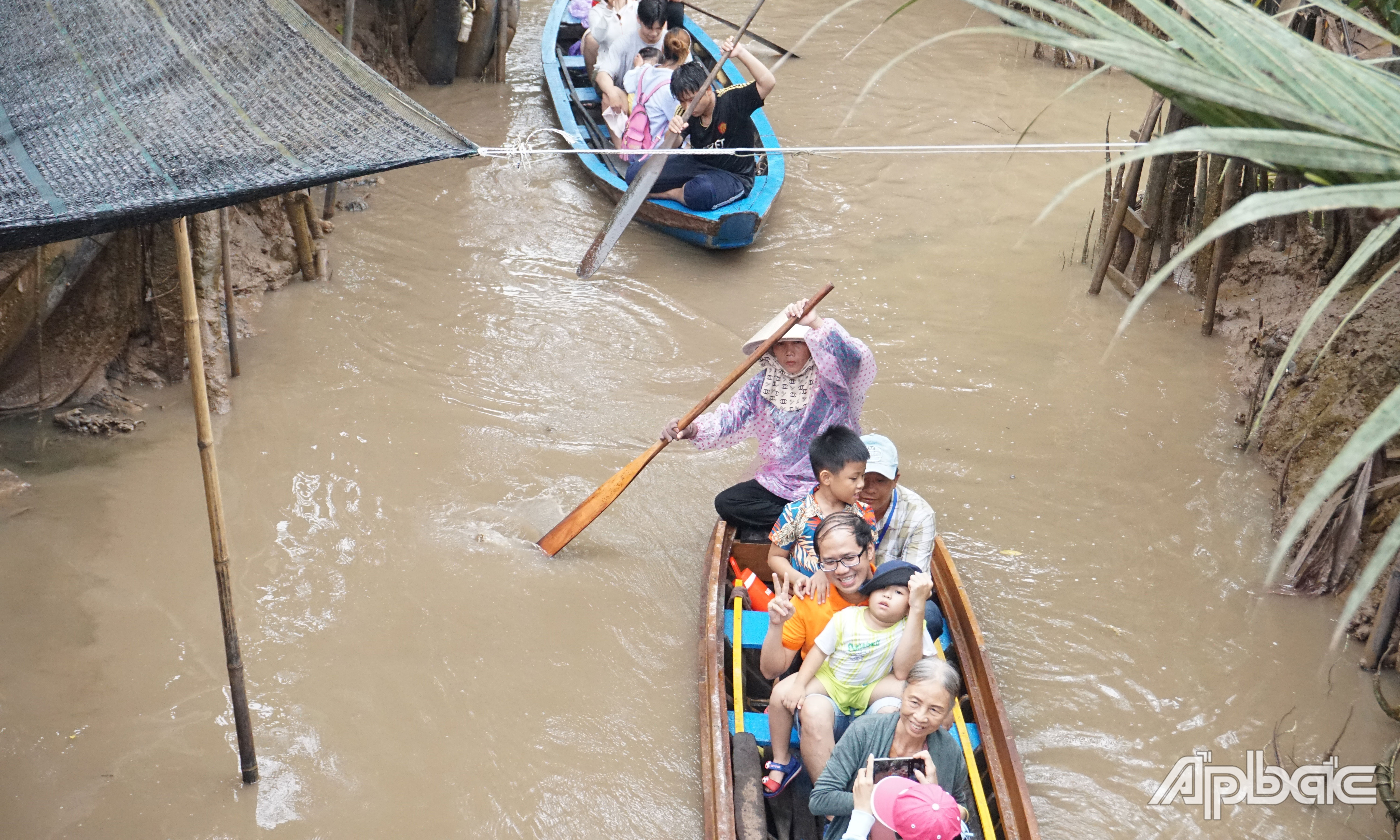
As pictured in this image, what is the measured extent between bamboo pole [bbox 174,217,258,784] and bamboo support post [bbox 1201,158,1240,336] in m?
4.58

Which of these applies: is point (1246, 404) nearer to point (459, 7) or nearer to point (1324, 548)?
point (1324, 548)

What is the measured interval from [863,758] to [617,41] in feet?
19.3

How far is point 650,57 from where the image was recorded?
7.40 metres

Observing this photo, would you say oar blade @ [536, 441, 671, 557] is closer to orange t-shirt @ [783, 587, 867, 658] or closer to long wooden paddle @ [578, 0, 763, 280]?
orange t-shirt @ [783, 587, 867, 658]

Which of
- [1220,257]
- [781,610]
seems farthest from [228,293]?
[1220,257]

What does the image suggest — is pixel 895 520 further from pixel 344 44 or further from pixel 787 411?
pixel 344 44

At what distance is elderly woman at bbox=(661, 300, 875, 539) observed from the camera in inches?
160

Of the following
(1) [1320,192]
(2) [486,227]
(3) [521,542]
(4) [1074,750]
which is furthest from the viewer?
(2) [486,227]

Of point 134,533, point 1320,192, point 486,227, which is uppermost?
point 1320,192

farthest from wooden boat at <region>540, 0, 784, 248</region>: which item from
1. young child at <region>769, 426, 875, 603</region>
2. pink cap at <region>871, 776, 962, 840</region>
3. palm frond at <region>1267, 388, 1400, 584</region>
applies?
palm frond at <region>1267, 388, 1400, 584</region>

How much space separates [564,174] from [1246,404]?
15.3 ft

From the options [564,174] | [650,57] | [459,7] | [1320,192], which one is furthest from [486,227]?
[1320,192]

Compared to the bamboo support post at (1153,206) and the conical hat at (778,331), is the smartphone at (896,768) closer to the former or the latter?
the conical hat at (778,331)

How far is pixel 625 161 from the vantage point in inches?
291
